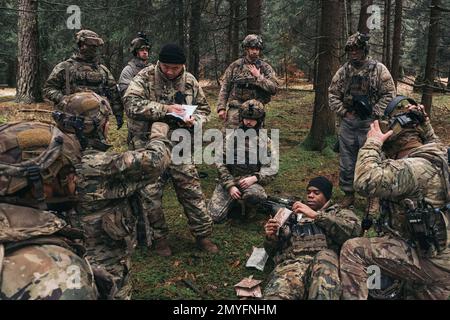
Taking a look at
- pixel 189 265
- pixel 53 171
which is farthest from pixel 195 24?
pixel 53 171

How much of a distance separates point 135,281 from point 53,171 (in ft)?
9.03

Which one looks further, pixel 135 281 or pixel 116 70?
pixel 116 70

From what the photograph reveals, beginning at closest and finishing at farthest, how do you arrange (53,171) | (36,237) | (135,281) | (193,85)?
(36,237)
(53,171)
(135,281)
(193,85)

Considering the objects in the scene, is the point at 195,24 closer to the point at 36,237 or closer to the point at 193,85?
the point at 193,85

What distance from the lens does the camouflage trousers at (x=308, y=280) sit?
3.69 metres

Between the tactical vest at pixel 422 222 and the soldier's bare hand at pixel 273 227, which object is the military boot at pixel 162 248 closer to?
the soldier's bare hand at pixel 273 227

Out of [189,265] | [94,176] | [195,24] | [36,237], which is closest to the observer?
[36,237]

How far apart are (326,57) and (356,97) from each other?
2694mm

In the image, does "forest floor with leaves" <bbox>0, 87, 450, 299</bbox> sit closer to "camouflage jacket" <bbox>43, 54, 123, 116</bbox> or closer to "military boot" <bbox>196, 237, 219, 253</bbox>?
"military boot" <bbox>196, 237, 219, 253</bbox>

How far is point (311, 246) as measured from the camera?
4.48 meters

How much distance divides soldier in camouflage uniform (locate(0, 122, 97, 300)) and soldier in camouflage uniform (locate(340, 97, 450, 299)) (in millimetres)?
2494

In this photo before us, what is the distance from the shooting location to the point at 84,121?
358 centimetres

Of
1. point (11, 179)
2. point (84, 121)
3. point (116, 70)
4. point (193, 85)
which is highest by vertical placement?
point (116, 70)

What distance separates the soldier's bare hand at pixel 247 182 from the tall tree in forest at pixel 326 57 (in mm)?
3898
